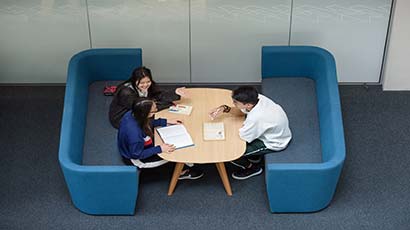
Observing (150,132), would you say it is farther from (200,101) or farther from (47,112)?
(47,112)

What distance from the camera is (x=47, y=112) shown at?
25.2ft

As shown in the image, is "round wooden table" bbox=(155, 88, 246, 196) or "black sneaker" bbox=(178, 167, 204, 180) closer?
"round wooden table" bbox=(155, 88, 246, 196)

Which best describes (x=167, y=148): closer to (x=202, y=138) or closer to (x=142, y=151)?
(x=142, y=151)

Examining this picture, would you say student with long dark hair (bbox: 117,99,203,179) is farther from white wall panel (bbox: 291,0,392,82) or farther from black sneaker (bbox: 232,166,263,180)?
white wall panel (bbox: 291,0,392,82)

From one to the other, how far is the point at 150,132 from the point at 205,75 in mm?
2028

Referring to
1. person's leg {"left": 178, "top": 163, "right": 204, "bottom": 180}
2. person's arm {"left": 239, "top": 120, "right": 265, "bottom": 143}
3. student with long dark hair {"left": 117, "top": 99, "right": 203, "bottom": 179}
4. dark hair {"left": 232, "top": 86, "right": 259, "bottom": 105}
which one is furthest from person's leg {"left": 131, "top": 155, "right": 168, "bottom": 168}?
dark hair {"left": 232, "top": 86, "right": 259, "bottom": 105}

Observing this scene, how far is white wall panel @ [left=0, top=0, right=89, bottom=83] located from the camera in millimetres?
7613

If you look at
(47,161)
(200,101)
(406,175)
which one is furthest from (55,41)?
(406,175)

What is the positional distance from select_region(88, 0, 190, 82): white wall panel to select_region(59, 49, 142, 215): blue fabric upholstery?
26.0 inches

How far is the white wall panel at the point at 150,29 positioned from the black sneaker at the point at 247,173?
1812 millimetres

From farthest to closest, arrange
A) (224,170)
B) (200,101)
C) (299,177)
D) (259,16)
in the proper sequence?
(259,16) → (200,101) → (224,170) → (299,177)

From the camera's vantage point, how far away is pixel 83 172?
5.84 metres

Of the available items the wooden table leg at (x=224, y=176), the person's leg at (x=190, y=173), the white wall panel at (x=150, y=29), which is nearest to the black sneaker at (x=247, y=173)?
the wooden table leg at (x=224, y=176)

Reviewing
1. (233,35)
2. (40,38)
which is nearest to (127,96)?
(233,35)
